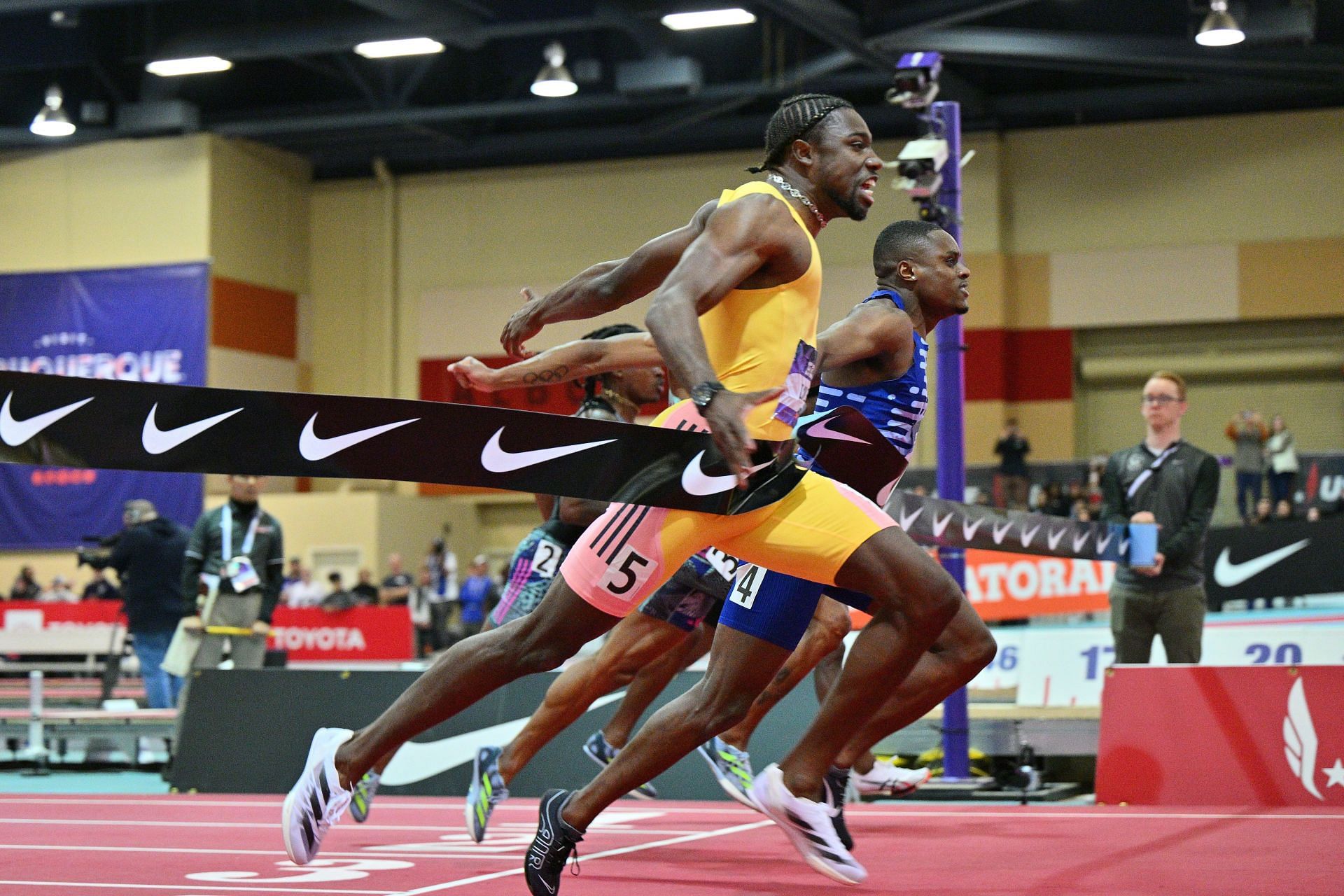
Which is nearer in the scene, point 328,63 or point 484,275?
point 328,63

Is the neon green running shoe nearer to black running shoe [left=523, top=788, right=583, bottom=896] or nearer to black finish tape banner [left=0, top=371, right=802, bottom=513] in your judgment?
black running shoe [left=523, top=788, right=583, bottom=896]

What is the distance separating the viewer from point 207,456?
376 cm

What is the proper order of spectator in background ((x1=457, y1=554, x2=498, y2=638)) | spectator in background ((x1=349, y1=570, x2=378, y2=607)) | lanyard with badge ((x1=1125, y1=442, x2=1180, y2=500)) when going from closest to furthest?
lanyard with badge ((x1=1125, y1=442, x2=1180, y2=500)) → spectator in background ((x1=349, y1=570, x2=378, y2=607)) → spectator in background ((x1=457, y1=554, x2=498, y2=638))

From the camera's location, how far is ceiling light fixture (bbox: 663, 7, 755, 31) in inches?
898

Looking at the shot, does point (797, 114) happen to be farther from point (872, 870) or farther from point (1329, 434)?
point (1329, 434)

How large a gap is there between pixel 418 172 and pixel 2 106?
25.5ft

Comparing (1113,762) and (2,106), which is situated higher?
(2,106)

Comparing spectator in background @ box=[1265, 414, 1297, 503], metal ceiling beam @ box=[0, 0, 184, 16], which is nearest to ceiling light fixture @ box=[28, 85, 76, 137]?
metal ceiling beam @ box=[0, 0, 184, 16]

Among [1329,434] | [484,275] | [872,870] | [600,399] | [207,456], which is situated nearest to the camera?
[207,456]

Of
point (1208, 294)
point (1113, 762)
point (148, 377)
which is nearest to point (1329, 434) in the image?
point (1208, 294)

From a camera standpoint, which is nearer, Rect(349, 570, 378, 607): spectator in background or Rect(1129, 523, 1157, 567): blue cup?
Rect(1129, 523, 1157, 567): blue cup

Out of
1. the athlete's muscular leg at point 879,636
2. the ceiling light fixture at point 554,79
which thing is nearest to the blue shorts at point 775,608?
the athlete's muscular leg at point 879,636

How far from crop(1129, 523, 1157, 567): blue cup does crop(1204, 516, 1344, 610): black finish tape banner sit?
11.1 ft

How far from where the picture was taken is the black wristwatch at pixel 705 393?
364 centimetres
